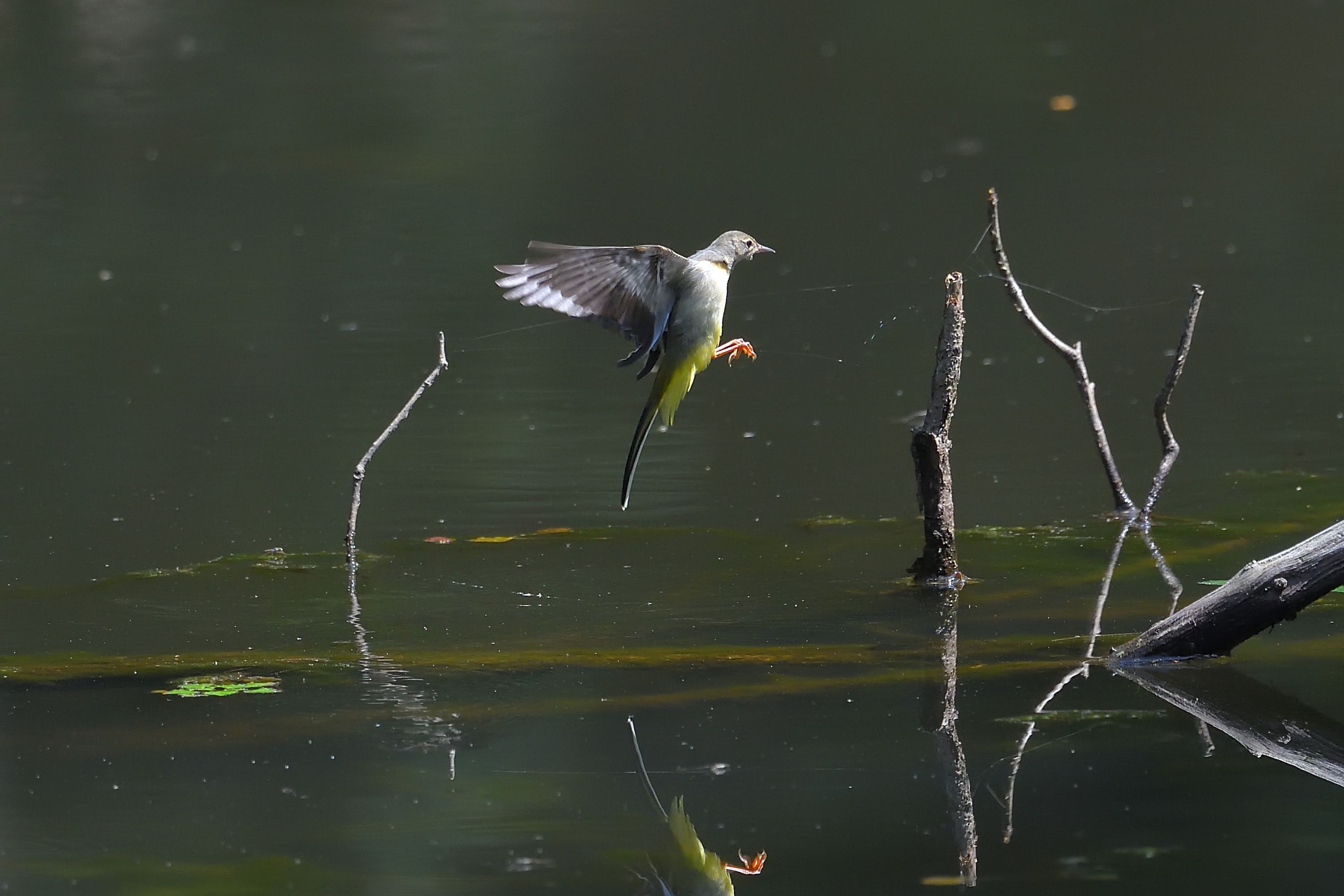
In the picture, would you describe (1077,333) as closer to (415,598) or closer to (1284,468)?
(1284,468)

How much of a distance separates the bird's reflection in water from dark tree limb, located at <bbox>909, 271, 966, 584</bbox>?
204cm

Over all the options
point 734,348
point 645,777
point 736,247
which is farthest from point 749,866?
point 736,247

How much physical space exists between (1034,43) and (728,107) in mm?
4159

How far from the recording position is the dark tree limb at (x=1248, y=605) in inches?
177

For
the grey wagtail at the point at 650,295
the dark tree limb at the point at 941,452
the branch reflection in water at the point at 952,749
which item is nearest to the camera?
the branch reflection in water at the point at 952,749

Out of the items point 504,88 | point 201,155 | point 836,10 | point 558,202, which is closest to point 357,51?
point 504,88

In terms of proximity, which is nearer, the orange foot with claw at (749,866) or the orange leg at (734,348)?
the orange foot with claw at (749,866)

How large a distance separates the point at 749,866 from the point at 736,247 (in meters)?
2.39

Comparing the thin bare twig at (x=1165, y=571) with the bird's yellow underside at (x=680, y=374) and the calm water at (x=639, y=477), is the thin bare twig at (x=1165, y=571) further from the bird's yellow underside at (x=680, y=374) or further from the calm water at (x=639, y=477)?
the bird's yellow underside at (x=680, y=374)

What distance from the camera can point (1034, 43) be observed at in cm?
1862

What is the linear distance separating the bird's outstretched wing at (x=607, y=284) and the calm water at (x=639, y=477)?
38.5 inches

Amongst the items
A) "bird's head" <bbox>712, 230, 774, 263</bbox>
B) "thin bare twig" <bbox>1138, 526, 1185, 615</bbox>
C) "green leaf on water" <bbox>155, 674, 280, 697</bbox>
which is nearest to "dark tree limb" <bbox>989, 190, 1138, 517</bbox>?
"thin bare twig" <bbox>1138, 526, 1185, 615</bbox>

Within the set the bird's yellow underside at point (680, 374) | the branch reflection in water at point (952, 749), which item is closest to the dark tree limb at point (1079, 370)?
the branch reflection in water at point (952, 749)

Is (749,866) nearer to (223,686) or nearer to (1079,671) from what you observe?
(1079,671)
